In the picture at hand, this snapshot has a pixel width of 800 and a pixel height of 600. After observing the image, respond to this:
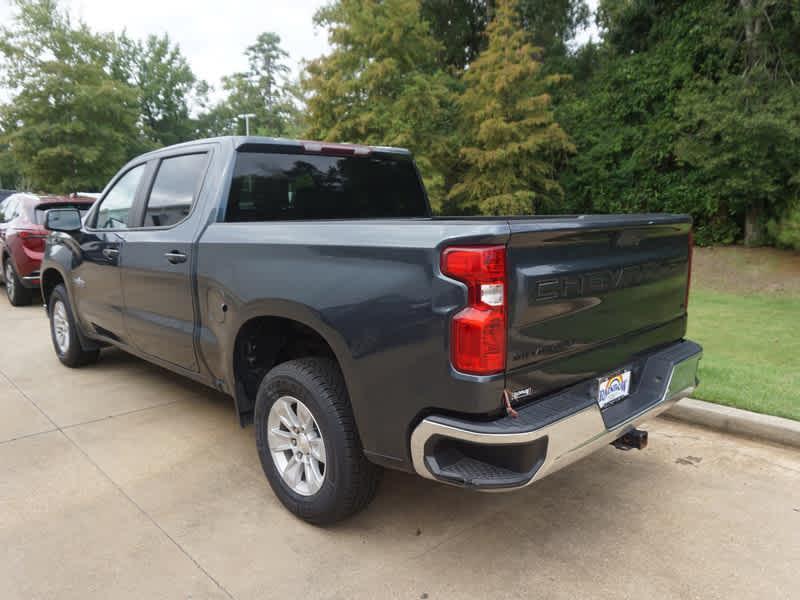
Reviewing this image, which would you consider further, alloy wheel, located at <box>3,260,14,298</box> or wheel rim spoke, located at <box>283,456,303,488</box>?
alloy wheel, located at <box>3,260,14,298</box>

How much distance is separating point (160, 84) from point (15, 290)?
91.2 feet

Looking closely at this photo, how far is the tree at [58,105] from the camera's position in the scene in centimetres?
1716

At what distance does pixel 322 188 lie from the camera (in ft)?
12.5

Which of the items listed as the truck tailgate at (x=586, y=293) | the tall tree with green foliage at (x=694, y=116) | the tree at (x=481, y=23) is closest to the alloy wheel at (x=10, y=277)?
the truck tailgate at (x=586, y=293)

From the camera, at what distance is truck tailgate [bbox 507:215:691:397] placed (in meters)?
2.22

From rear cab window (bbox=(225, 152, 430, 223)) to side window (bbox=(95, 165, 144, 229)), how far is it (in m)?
1.24

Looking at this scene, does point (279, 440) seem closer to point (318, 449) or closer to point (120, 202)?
point (318, 449)

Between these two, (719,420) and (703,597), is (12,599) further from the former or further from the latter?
(719,420)

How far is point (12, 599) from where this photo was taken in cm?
238

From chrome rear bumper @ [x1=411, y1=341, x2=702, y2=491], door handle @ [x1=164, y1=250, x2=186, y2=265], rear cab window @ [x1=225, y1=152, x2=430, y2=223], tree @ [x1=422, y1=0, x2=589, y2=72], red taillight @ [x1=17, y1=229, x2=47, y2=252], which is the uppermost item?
tree @ [x1=422, y1=0, x2=589, y2=72]

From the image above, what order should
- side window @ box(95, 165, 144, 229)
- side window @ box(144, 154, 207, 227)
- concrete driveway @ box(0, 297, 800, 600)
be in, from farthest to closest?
side window @ box(95, 165, 144, 229) → side window @ box(144, 154, 207, 227) → concrete driveway @ box(0, 297, 800, 600)

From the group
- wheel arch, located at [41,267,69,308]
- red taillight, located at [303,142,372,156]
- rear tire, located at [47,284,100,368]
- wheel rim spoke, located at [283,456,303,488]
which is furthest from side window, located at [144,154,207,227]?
wheel arch, located at [41,267,69,308]

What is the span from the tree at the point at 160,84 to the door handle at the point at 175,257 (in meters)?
30.3

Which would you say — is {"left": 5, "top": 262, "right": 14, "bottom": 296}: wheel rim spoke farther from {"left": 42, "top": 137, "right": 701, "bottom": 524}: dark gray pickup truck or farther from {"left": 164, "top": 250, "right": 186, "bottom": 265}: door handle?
{"left": 164, "top": 250, "right": 186, "bottom": 265}: door handle
